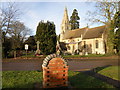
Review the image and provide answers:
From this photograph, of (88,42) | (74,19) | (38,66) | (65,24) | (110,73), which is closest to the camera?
(110,73)

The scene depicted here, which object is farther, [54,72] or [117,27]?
[117,27]

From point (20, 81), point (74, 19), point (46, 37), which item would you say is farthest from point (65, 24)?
point (20, 81)

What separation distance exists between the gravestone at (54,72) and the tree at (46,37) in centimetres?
2071

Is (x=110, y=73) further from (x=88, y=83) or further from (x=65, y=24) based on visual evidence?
(x=65, y=24)

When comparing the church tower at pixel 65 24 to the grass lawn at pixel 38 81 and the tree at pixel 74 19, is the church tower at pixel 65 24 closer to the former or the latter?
the tree at pixel 74 19

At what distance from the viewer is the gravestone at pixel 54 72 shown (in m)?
5.03


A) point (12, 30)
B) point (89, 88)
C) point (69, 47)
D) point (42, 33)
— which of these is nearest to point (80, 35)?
point (69, 47)

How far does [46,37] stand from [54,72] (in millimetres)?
21802

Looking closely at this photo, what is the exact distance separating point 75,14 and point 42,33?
1799 inches

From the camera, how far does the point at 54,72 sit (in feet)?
16.8

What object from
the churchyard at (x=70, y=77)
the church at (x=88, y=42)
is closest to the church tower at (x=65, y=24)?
the church at (x=88, y=42)

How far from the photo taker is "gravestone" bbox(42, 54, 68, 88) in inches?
198

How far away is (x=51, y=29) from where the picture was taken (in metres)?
27.7

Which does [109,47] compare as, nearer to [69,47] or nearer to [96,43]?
[96,43]
